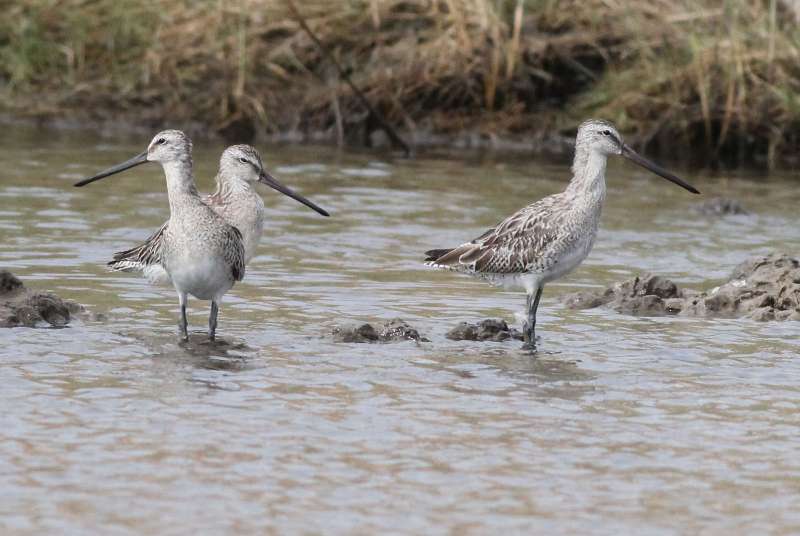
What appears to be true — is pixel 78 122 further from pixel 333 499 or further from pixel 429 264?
pixel 333 499

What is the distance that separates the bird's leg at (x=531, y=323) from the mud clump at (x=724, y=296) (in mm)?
937

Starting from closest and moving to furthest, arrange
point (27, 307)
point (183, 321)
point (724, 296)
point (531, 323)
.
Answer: point (183, 321) → point (27, 307) → point (531, 323) → point (724, 296)

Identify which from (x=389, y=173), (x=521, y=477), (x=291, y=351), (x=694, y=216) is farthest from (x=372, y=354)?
(x=389, y=173)

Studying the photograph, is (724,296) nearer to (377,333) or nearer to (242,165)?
(377,333)

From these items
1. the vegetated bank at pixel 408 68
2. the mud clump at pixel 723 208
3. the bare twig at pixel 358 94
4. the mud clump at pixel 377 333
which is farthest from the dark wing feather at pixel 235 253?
the vegetated bank at pixel 408 68

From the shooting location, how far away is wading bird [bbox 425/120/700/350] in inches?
346

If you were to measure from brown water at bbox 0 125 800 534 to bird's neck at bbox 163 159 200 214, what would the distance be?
2.53 ft

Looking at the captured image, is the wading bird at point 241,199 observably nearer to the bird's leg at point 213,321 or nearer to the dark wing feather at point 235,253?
the dark wing feather at point 235,253

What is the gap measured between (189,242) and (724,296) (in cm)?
345

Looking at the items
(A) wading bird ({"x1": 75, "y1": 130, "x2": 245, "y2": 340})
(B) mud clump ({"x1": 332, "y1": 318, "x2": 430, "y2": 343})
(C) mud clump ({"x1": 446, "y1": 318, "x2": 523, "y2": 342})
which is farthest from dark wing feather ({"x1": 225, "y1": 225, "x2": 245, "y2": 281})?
(C) mud clump ({"x1": 446, "y1": 318, "x2": 523, "y2": 342})

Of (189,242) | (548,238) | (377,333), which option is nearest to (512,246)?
(548,238)

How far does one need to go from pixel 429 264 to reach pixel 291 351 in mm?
1455

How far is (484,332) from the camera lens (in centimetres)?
876

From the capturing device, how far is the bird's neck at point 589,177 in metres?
8.95
